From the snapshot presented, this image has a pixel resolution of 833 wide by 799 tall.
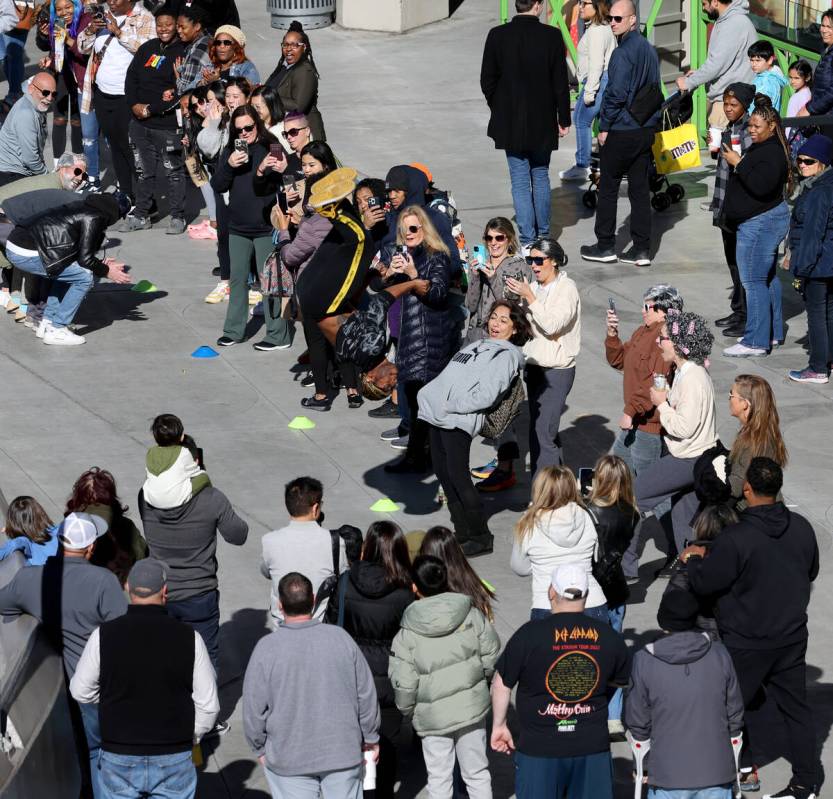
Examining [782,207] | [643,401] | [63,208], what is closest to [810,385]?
[782,207]

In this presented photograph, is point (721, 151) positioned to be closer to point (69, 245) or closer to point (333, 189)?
point (333, 189)

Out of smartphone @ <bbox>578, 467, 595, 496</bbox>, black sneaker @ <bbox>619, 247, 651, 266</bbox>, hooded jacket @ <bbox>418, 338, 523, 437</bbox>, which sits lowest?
black sneaker @ <bbox>619, 247, 651, 266</bbox>

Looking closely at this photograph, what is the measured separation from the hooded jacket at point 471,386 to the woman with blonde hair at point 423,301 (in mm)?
643

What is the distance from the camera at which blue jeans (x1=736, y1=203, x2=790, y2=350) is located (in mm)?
12062

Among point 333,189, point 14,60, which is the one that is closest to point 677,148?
point 333,189

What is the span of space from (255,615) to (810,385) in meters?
5.09

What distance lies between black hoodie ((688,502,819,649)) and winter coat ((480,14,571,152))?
736cm

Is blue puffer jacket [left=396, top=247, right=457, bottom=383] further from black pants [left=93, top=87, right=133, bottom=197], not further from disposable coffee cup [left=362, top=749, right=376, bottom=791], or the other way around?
black pants [left=93, top=87, right=133, bottom=197]

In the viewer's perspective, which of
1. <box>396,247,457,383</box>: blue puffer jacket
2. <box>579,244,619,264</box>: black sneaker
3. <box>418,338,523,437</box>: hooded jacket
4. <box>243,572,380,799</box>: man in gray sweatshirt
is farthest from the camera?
<box>579,244,619,264</box>: black sneaker

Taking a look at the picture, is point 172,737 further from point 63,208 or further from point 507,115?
point 507,115

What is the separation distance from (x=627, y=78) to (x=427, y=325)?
4753 millimetres

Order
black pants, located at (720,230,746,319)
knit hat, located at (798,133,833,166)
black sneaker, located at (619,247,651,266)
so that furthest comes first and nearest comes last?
black sneaker, located at (619,247,651,266)
black pants, located at (720,230,746,319)
knit hat, located at (798,133,833,166)

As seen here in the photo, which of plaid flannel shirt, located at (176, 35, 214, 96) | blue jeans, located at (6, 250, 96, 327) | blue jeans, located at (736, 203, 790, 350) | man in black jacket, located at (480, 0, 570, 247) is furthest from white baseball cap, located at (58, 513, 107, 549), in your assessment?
plaid flannel shirt, located at (176, 35, 214, 96)

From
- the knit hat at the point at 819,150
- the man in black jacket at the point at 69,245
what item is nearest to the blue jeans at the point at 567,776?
the knit hat at the point at 819,150
